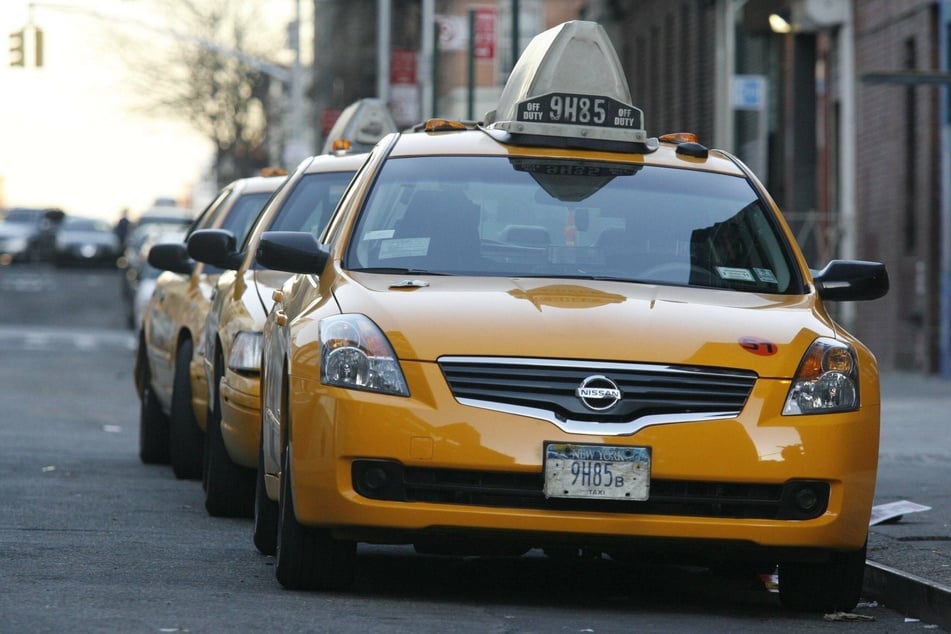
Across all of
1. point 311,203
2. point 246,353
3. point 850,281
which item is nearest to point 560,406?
point 850,281

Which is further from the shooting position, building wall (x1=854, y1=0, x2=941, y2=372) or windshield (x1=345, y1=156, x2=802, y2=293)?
building wall (x1=854, y1=0, x2=941, y2=372)

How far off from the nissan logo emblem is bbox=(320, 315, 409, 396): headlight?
566 mm

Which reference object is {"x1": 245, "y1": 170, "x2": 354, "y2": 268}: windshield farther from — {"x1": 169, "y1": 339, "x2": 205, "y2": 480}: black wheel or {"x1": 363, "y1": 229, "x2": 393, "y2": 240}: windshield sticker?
{"x1": 363, "y1": 229, "x2": 393, "y2": 240}: windshield sticker

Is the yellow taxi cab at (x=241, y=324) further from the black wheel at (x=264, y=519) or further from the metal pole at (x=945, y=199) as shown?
the metal pole at (x=945, y=199)

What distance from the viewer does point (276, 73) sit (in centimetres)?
4866

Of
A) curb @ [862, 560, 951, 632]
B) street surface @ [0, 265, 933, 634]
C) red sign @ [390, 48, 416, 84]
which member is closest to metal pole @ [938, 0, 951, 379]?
street surface @ [0, 265, 933, 634]

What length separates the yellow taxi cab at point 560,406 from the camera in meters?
7.28

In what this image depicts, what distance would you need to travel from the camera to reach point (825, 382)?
24.8 feet

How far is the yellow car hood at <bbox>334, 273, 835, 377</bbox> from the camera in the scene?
738 cm

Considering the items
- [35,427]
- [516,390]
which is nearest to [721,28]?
[35,427]

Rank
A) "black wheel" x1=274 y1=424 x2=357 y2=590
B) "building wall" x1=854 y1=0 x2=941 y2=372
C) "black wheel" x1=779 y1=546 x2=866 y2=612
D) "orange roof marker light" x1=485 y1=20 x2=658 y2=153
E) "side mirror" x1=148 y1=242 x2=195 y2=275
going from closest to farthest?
1. "black wheel" x1=274 y1=424 x2=357 y2=590
2. "black wheel" x1=779 y1=546 x2=866 y2=612
3. "orange roof marker light" x1=485 y1=20 x2=658 y2=153
4. "side mirror" x1=148 y1=242 x2=195 y2=275
5. "building wall" x1=854 y1=0 x2=941 y2=372

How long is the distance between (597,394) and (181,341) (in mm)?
5800

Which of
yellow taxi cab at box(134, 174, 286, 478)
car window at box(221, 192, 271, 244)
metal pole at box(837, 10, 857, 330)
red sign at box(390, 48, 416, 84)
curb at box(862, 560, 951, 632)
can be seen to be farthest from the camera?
red sign at box(390, 48, 416, 84)

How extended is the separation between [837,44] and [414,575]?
850 inches
